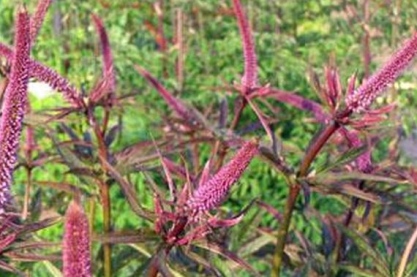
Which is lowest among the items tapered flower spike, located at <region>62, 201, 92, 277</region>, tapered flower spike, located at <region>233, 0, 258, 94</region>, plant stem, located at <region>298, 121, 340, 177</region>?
plant stem, located at <region>298, 121, 340, 177</region>

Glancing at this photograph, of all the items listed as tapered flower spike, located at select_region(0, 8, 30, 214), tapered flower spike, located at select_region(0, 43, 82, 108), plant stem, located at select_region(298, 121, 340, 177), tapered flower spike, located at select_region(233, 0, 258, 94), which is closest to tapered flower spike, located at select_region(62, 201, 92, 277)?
tapered flower spike, located at select_region(0, 8, 30, 214)

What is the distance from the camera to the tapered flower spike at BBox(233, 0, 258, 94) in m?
1.80

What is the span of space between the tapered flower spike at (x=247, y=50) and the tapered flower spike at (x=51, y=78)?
34 cm

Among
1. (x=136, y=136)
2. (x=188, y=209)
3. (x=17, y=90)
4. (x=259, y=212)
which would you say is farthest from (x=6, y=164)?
(x=136, y=136)

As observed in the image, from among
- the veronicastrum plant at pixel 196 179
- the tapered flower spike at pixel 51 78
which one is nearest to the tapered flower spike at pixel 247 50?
the veronicastrum plant at pixel 196 179

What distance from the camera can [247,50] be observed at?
1.84m

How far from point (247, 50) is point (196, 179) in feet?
0.93

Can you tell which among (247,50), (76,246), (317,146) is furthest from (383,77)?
(76,246)

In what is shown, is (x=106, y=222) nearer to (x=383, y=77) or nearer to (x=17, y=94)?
(x=383, y=77)

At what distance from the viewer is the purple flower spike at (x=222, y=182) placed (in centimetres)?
108

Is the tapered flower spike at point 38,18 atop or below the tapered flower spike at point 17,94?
atop

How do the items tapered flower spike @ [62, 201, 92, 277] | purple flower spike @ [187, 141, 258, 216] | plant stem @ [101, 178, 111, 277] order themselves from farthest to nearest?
plant stem @ [101, 178, 111, 277] → purple flower spike @ [187, 141, 258, 216] → tapered flower spike @ [62, 201, 92, 277]

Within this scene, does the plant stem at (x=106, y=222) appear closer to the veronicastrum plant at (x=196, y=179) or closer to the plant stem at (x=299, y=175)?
the veronicastrum plant at (x=196, y=179)

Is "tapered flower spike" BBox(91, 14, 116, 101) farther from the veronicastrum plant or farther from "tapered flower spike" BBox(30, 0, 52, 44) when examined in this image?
"tapered flower spike" BBox(30, 0, 52, 44)
